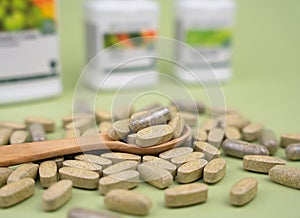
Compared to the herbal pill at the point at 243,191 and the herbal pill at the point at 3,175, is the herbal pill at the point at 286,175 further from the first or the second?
the herbal pill at the point at 3,175

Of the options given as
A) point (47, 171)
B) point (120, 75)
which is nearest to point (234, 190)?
point (47, 171)

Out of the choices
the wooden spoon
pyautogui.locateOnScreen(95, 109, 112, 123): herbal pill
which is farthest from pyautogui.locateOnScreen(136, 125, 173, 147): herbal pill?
pyautogui.locateOnScreen(95, 109, 112, 123): herbal pill

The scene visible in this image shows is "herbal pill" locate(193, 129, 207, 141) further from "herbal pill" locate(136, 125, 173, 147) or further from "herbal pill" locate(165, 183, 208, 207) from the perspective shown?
"herbal pill" locate(165, 183, 208, 207)

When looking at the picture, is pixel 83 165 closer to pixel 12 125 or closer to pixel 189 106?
pixel 12 125

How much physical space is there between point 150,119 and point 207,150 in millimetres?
104

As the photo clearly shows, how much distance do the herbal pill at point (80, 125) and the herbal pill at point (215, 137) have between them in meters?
0.23

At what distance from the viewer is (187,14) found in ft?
4.19

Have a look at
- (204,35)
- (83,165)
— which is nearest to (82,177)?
(83,165)

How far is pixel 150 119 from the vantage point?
845mm

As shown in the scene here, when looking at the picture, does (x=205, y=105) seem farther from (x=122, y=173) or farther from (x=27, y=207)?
(x=27, y=207)

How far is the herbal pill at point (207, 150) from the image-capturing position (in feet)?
2.76

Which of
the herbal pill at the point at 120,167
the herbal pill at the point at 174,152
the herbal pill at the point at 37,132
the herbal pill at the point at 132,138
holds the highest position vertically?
the herbal pill at the point at 132,138

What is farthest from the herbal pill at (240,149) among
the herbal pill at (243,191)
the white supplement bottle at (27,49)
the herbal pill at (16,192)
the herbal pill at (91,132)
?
the white supplement bottle at (27,49)

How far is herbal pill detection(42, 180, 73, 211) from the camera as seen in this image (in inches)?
27.4
